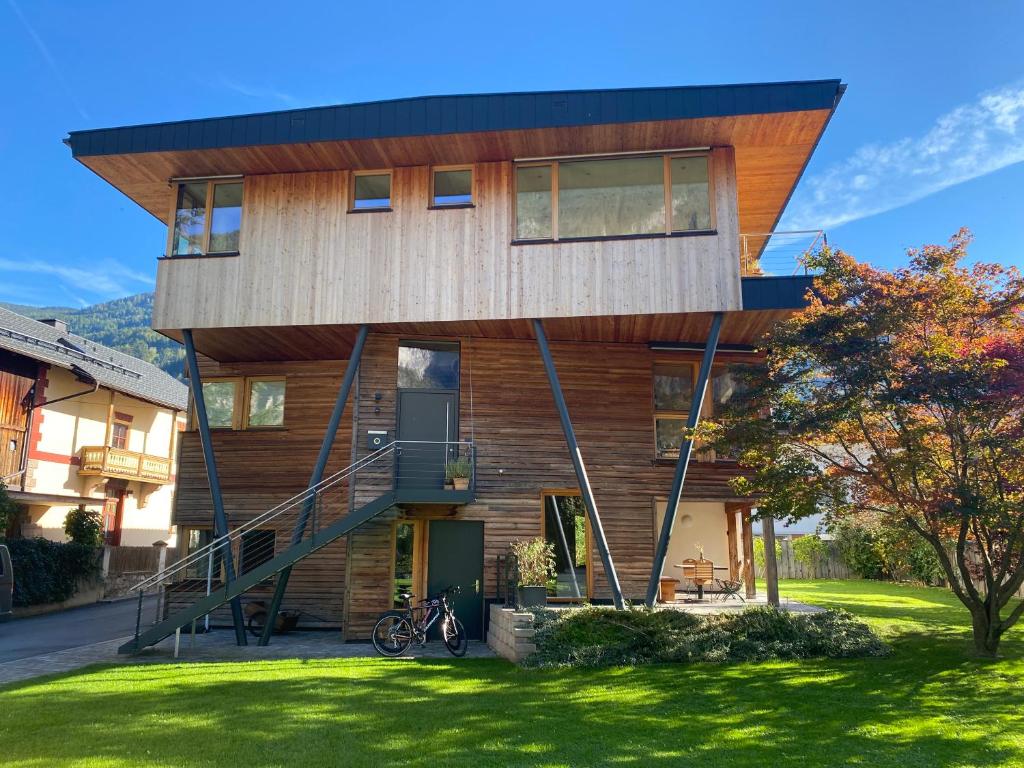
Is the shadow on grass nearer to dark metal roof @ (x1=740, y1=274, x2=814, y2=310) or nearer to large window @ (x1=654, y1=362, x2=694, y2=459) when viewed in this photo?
large window @ (x1=654, y1=362, x2=694, y2=459)

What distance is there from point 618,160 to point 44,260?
202 m

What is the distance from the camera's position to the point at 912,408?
10.4 meters

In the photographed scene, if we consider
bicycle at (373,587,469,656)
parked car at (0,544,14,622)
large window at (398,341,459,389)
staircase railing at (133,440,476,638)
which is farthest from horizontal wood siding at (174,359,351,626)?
bicycle at (373,587,469,656)

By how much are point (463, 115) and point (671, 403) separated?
21.5 feet

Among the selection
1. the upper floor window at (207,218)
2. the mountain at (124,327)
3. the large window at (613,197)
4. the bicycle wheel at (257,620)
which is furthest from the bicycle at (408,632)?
the mountain at (124,327)

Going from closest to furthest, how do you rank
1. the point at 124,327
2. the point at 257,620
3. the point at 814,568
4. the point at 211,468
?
the point at 211,468
the point at 257,620
the point at 814,568
the point at 124,327

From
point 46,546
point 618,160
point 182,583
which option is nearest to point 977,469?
point 618,160

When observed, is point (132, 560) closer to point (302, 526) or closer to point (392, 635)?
point (302, 526)

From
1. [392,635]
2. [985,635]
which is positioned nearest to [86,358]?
[392,635]

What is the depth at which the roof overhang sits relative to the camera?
12789 mm

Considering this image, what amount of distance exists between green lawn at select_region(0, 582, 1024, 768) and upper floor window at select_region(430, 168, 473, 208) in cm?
792

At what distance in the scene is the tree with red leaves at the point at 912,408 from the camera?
9.75 m

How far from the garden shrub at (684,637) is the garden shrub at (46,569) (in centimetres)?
1589

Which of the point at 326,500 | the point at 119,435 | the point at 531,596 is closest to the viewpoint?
the point at 531,596
